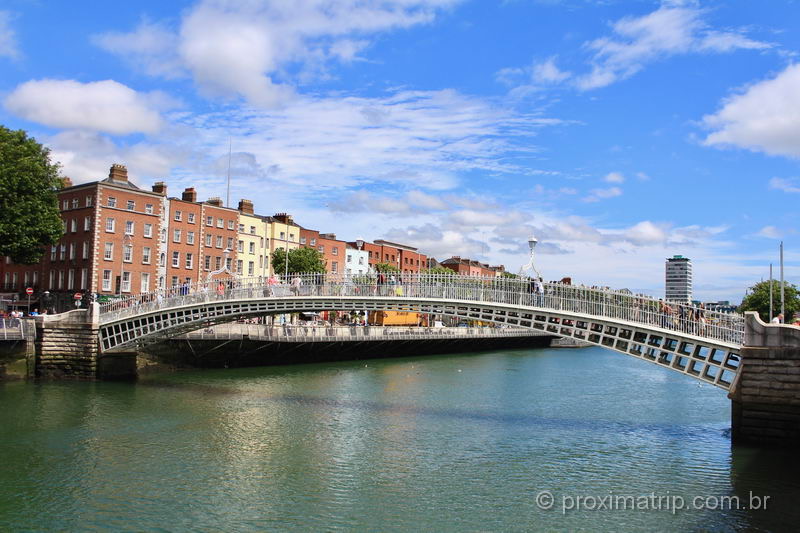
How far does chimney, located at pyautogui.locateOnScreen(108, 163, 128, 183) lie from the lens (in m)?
52.9

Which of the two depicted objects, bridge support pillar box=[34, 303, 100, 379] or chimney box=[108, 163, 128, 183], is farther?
chimney box=[108, 163, 128, 183]

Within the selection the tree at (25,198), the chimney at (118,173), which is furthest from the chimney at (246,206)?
the tree at (25,198)

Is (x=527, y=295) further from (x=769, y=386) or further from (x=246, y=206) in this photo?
(x=246, y=206)

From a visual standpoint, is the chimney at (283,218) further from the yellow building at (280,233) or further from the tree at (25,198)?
the tree at (25,198)

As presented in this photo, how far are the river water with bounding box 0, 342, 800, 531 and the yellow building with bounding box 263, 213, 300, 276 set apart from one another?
3436 cm

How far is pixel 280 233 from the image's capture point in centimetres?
6850

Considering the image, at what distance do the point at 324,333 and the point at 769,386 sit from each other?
33250mm

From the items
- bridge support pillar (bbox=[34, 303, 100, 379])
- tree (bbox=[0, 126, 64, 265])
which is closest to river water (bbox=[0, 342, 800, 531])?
bridge support pillar (bbox=[34, 303, 100, 379])

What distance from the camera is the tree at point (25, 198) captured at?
35969 millimetres

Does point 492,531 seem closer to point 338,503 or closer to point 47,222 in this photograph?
point 338,503

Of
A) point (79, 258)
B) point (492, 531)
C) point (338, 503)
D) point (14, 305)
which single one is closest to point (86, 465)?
point (338, 503)

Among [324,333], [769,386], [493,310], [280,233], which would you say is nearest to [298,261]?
[280,233]

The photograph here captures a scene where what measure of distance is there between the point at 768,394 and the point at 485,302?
958 cm

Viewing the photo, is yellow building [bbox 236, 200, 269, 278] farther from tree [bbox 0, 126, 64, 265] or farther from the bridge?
the bridge
